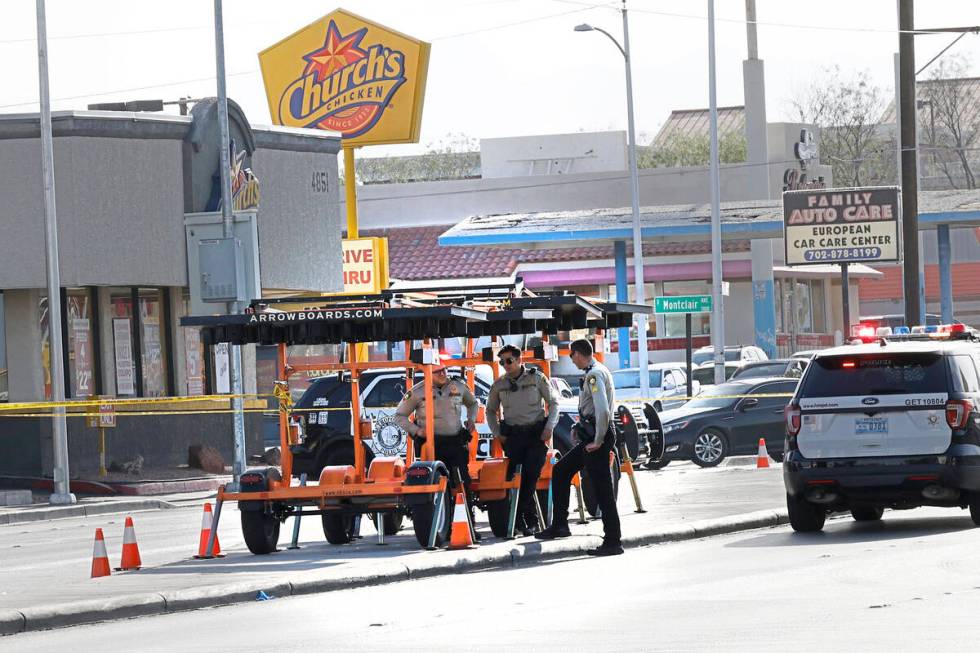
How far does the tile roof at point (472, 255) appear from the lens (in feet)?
179

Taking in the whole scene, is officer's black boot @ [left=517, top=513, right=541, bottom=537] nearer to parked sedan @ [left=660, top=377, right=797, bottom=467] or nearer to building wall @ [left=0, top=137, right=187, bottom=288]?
parked sedan @ [left=660, top=377, right=797, bottom=467]

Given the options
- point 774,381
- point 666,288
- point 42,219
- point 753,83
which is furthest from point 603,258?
point 42,219

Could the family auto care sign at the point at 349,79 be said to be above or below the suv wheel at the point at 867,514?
above

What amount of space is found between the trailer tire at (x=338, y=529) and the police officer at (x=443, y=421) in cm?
117

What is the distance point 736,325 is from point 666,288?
2517mm

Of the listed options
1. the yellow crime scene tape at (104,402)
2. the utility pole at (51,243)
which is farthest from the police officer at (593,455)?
the yellow crime scene tape at (104,402)

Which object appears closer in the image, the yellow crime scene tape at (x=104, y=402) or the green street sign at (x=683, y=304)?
the yellow crime scene tape at (x=104, y=402)

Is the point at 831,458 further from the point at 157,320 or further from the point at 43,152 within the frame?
the point at 157,320

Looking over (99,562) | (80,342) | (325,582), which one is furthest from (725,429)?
(325,582)

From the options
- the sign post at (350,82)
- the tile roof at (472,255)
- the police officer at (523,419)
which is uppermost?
the sign post at (350,82)

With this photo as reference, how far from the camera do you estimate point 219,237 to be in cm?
2950

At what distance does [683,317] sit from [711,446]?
87.1ft

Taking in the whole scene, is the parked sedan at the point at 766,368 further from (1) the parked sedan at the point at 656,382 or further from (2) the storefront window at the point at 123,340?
(2) the storefront window at the point at 123,340

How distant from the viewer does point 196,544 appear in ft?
59.9
